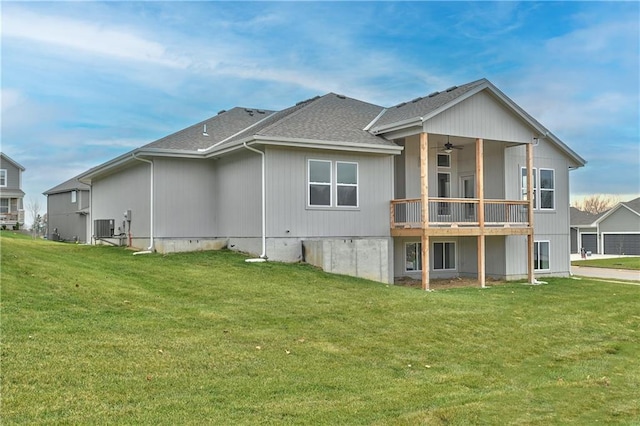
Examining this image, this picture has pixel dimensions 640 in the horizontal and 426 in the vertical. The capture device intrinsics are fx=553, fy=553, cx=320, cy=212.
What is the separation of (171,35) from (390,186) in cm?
812

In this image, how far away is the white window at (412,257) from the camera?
64.2 feet

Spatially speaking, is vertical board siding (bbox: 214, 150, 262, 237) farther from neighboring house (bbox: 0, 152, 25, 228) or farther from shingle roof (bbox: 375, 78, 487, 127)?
neighboring house (bbox: 0, 152, 25, 228)

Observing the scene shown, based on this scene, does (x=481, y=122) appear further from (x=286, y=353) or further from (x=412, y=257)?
(x=286, y=353)

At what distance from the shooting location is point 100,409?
517cm

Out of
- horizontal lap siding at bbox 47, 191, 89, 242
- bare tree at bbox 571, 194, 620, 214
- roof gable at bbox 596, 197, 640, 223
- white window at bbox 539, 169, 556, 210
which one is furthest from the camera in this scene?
bare tree at bbox 571, 194, 620, 214

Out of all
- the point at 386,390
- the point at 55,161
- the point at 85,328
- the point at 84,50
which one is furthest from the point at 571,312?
the point at 55,161

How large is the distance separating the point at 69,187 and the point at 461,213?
92.6 feet

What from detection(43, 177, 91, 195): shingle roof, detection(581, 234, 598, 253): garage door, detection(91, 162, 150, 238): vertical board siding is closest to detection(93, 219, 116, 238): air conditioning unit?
detection(91, 162, 150, 238): vertical board siding

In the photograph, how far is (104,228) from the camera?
22062 mm

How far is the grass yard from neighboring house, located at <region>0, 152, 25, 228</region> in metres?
Result: 31.7

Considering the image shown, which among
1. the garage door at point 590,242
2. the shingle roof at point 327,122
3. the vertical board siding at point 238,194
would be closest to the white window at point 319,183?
the shingle roof at point 327,122

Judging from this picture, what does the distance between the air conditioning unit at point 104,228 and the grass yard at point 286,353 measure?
8.94 metres

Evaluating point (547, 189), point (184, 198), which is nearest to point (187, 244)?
point (184, 198)

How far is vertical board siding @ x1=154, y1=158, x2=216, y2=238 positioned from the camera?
707 inches
